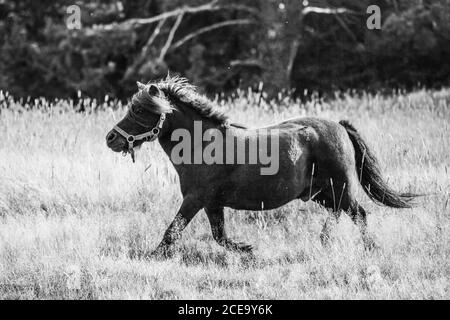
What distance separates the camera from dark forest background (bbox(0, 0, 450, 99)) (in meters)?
16.1

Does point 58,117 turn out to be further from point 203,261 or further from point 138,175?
point 203,261

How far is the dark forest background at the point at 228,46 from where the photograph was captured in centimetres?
1611

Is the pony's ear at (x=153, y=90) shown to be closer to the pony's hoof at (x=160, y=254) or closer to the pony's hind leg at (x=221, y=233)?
the pony's hind leg at (x=221, y=233)

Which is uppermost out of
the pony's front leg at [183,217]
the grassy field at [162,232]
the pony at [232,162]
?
the pony at [232,162]

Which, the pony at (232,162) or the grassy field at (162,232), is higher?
the pony at (232,162)

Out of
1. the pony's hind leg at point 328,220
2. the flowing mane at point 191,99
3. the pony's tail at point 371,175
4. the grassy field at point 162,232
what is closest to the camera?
the grassy field at point 162,232

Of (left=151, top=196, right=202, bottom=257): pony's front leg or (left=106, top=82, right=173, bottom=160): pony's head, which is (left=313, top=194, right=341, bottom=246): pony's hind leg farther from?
(left=106, top=82, right=173, bottom=160): pony's head

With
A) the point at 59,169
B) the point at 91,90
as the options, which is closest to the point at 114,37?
the point at 91,90

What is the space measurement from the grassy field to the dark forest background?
23.1ft

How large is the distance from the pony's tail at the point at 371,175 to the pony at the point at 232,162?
19cm

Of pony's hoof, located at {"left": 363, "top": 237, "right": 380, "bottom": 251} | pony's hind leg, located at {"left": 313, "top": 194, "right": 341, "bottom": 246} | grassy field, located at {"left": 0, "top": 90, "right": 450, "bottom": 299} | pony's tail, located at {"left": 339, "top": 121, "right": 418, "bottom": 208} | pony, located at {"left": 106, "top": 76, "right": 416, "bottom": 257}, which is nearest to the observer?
grassy field, located at {"left": 0, "top": 90, "right": 450, "bottom": 299}

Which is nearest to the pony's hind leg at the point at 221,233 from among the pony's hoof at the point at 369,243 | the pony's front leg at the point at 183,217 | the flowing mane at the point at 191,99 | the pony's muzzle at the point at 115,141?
the pony's front leg at the point at 183,217

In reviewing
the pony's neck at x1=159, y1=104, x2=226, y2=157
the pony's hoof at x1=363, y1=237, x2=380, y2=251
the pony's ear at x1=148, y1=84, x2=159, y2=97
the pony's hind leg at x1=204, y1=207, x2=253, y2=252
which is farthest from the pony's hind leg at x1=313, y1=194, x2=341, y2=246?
the pony's ear at x1=148, y1=84, x2=159, y2=97

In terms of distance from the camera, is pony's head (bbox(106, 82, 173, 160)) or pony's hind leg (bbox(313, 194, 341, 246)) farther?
pony's hind leg (bbox(313, 194, 341, 246))
